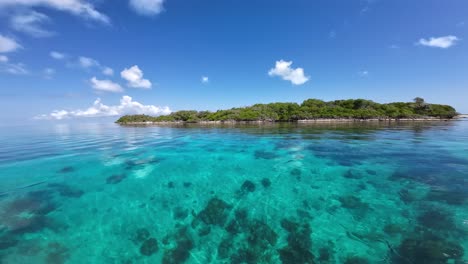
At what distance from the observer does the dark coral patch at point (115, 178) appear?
1049cm

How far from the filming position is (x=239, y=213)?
7.67 meters

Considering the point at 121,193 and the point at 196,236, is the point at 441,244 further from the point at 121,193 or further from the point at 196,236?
the point at 121,193

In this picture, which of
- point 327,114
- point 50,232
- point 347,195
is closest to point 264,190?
point 347,195

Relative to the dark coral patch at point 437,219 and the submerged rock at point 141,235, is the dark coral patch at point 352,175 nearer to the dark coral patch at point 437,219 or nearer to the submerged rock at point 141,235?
the dark coral patch at point 437,219

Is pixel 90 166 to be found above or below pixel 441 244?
above

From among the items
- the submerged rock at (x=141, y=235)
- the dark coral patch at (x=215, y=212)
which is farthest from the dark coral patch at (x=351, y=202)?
the submerged rock at (x=141, y=235)

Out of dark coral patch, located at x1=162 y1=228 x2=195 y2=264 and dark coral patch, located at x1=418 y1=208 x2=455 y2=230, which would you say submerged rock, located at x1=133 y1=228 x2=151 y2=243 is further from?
dark coral patch, located at x1=418 y1=208 x2=455 y2=230

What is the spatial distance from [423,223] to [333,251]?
3.67 meters

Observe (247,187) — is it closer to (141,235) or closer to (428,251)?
(141,235)

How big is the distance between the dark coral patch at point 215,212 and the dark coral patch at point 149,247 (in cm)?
188

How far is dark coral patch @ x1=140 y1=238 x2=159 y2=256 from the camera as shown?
586 centimetres

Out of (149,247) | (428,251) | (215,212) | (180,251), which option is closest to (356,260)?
(428,251)

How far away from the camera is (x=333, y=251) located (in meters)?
5.64

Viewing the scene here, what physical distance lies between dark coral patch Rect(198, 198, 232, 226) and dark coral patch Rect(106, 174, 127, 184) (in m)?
5.95
